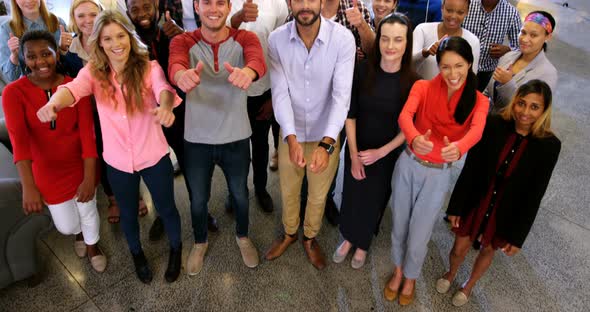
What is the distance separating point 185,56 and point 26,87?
2.63ft

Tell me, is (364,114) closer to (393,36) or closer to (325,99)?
(325,99)

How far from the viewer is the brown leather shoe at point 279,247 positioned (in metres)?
2.56

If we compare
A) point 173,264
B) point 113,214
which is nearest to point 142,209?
point 113,214

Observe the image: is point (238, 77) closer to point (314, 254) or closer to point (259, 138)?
point (259, 138)

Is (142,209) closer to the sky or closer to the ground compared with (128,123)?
closer to the ground

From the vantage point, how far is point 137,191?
2133 mm

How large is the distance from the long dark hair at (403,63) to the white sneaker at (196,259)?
142cm

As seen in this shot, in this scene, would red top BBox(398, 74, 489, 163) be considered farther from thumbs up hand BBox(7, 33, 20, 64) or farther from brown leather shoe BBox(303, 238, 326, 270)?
thumbs up hand BBox(7, 33, 20, 64)

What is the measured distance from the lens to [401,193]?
2.03 meters

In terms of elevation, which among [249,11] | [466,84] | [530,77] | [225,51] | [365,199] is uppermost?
[249,11]

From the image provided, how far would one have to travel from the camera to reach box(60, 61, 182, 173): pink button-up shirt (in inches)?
71.6

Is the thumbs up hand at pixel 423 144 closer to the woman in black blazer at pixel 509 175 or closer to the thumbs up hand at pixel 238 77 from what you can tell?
the woman in black blazer at pixel 509 175

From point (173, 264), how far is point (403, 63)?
5.73 feet

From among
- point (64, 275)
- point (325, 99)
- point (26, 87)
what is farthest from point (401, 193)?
point (64, 275)
